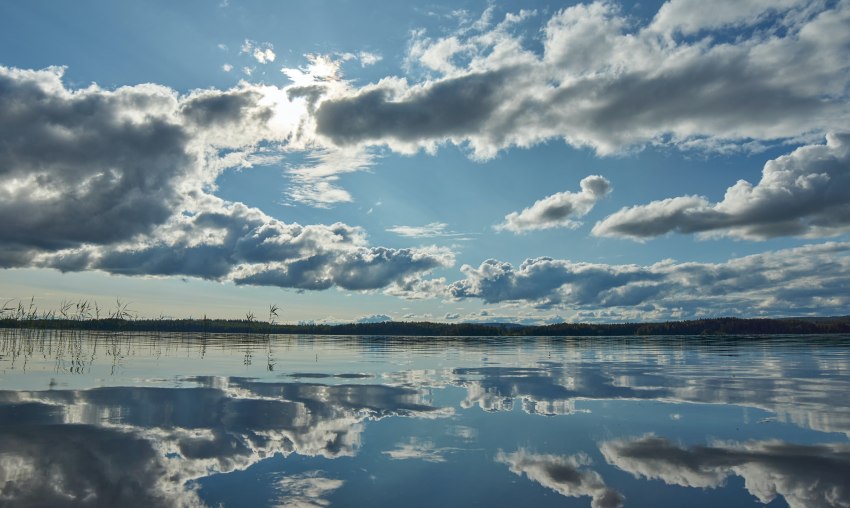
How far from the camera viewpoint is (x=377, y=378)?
32.5m

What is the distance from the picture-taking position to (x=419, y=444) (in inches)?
607

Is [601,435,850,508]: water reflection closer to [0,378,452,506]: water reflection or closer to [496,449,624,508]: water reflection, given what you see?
A: [496,449,624,508]: water reflection

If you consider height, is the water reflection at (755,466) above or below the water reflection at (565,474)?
above

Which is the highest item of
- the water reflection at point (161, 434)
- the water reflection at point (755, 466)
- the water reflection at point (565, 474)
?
the water reflection at point (755, 466)

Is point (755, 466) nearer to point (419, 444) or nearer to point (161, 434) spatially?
point (419, 444)

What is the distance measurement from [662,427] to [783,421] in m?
5.03

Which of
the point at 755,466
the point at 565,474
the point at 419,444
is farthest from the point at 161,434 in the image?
the point at 755,466

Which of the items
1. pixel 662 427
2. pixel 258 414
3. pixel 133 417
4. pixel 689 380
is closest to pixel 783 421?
pixel 662 427

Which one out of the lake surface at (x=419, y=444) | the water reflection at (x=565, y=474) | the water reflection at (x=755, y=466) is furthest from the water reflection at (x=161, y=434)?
the water reflection at (x=755, y=466)

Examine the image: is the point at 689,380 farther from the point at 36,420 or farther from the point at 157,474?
the point at 36,420

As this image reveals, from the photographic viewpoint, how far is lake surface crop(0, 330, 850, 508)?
11.3 meters

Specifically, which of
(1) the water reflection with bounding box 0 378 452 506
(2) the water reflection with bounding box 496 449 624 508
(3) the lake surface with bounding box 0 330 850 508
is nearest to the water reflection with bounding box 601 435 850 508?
(3) the lake surface with bounding box 0 330 850 508

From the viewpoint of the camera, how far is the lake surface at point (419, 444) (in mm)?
11273

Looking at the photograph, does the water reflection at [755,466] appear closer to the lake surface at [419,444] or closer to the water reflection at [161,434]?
the lake surface at [419,444]
